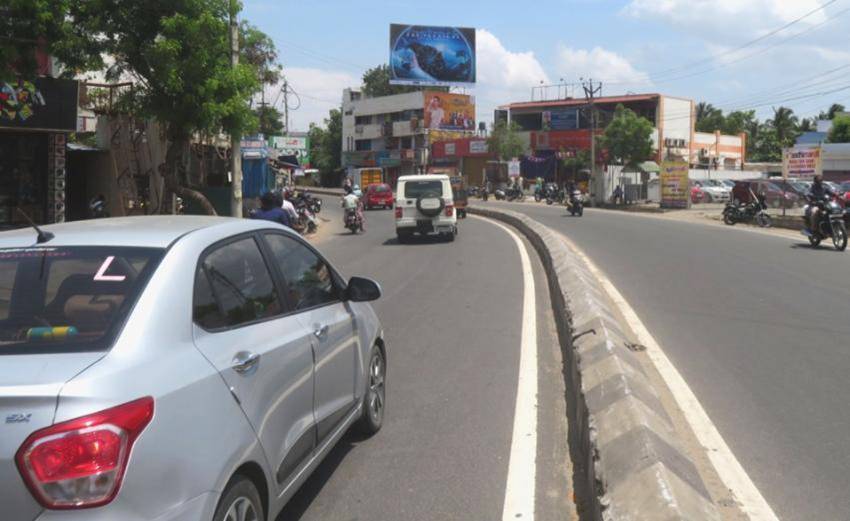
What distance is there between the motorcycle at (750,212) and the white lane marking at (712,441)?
835 inches

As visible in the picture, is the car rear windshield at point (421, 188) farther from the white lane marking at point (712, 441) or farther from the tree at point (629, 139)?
the tree at point (629, 139)

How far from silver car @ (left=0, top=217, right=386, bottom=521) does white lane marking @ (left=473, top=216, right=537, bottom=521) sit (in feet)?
3.54

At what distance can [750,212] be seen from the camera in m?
29.1

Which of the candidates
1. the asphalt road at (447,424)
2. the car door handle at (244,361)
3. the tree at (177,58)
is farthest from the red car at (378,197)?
the car door handle at (244,361)

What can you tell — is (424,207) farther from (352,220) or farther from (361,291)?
(361,291)

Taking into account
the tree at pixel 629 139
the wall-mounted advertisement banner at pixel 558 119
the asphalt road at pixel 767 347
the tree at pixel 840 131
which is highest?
the wall-mounted advertisement banner at pixel 558 119

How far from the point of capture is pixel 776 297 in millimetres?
11234

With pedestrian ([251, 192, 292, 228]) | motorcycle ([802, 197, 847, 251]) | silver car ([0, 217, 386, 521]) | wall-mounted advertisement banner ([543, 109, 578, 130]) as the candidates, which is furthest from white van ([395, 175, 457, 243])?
wall-mounted advertisement banner ([543, 109, 578, 130])

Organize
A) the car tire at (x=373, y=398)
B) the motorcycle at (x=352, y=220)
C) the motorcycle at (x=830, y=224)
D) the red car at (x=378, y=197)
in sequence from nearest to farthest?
the car tire at (x=373, y=398) < the motorcycle at (x=830, y=224) < the motorcycle at (x=352, y=220) < the red car at (x=378, y=197)

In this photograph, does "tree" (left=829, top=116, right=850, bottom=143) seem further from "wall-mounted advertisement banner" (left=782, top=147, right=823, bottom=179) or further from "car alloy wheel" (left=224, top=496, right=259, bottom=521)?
"car alloy wheel" (left=224, top=496, right=259, bottom=521)

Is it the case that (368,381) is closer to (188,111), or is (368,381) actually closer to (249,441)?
(249,441)

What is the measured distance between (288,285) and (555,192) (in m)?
49.8

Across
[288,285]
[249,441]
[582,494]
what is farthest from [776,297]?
[249,441]

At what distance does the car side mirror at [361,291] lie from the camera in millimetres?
4887
